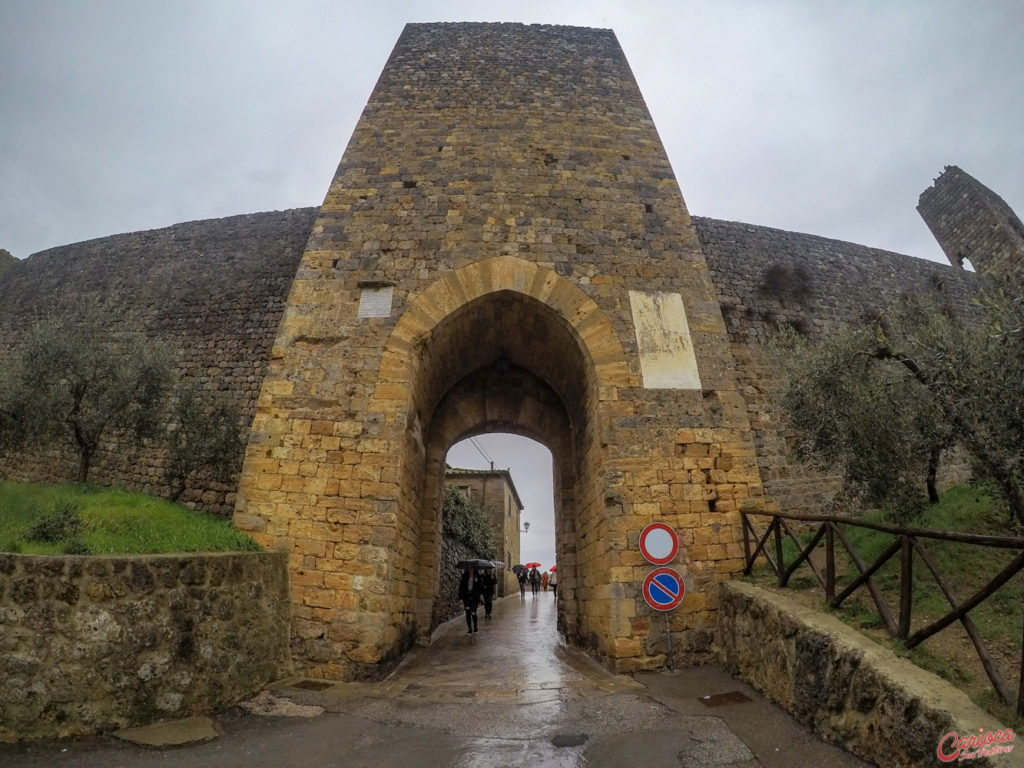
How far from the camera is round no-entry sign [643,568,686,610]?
5215 millimetres

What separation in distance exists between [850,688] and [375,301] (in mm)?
6434

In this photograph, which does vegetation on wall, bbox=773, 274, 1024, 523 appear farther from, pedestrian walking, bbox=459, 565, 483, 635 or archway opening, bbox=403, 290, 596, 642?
pedestrian walking, bbox=459, 565, 483, 635

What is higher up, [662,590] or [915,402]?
[915,402]

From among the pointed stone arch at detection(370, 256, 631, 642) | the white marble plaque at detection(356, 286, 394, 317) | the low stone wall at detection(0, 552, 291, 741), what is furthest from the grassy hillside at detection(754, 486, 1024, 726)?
the white marble plaque at detection(356, 286, 394, 317)

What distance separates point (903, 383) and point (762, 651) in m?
3.53

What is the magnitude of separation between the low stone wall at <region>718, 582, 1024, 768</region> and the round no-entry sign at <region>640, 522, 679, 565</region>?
0.89m

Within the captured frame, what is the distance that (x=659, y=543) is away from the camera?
213 inches

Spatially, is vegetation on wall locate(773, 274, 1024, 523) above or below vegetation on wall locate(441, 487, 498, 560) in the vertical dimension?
above

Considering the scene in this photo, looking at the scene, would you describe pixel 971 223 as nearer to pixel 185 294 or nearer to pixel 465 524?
pixel 465 524

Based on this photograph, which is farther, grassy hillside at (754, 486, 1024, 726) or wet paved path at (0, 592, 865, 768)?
wet paved path at (0, 592, 865, 768)

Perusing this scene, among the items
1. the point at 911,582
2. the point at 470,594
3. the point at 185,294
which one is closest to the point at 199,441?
the point at 185,294

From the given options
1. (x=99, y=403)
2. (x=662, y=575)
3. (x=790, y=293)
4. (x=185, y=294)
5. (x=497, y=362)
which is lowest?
(x=662, y=575)

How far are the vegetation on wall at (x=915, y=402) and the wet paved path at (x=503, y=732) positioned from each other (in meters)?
2.91

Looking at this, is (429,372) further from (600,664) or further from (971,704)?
(971,704)
